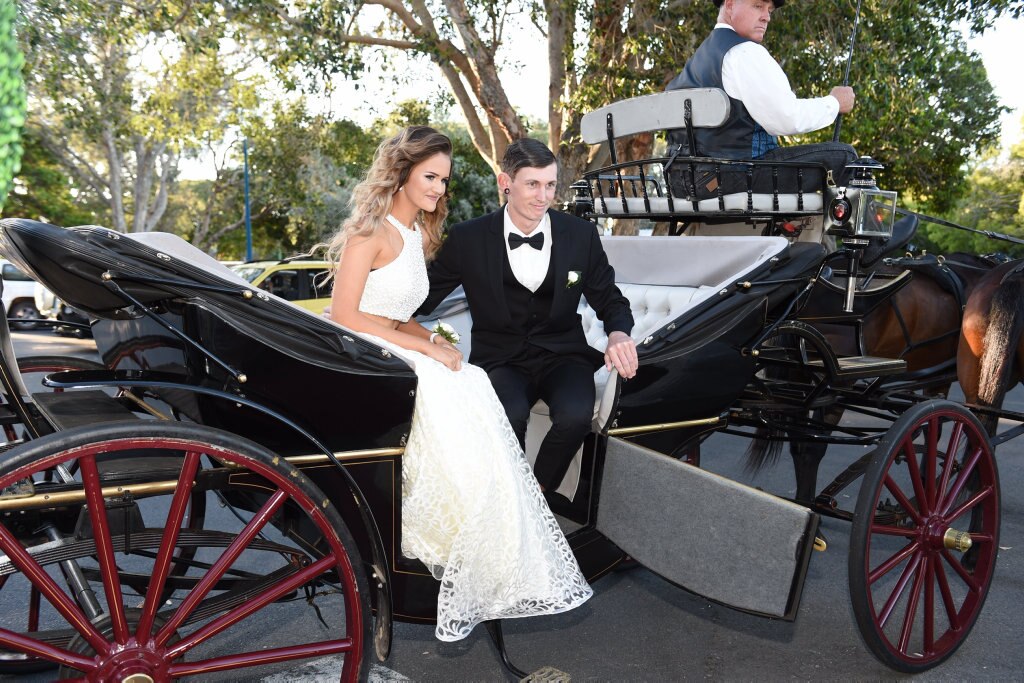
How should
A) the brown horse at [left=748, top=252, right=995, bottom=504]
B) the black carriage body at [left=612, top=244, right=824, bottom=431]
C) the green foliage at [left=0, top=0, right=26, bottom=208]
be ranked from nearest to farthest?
the green foliage at [left=0, top=0, right=26, bottom=208]
the black carriage body at [left=612, top=244, right=824, bottom=431]
the brown horse at [left=748, top=252, right=995, bottom=504]

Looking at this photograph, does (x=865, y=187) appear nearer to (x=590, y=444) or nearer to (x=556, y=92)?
(x=590, y=444)

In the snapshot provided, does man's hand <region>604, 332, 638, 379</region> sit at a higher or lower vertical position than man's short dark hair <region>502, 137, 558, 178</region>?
lower

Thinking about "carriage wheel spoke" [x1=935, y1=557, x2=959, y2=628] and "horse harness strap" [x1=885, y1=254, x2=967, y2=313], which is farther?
"horse harness strap" [x1=885, y1=254, x2=967, y2=313]

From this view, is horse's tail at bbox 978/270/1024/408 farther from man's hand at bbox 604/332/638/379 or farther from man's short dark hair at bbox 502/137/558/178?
man's short dark hair at bbox 502/137/558/178

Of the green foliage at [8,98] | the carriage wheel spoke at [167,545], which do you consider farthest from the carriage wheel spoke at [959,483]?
the green foliage at [8,98]

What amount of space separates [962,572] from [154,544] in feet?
9.33

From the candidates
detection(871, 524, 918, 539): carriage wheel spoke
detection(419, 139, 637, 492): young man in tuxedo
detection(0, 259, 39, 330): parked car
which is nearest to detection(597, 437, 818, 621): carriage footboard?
detection(419, 139, 637, 492): young man in tuxedo

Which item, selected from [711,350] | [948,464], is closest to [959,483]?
[948,464]

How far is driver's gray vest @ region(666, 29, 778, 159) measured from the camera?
3936mm

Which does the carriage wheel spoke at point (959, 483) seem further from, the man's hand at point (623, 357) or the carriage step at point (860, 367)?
the man's hand at point (623, 357)

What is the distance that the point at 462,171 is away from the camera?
66.3 feet

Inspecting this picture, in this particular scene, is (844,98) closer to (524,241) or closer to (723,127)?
(723,127)

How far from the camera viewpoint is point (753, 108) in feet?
12.6

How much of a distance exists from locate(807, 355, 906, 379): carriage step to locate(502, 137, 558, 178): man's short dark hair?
1426mm
